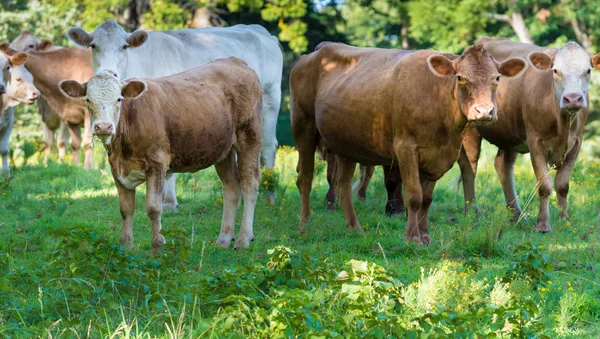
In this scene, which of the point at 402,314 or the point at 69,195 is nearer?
the point at 402,314

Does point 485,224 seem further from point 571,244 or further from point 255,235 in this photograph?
point 255,235

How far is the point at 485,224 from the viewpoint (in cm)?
880

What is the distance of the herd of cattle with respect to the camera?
7.79m

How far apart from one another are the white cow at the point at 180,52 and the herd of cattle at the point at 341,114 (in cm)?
3

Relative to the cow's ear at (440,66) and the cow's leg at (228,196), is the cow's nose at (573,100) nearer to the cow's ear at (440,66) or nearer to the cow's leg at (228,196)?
the cow's ear at (440,66)

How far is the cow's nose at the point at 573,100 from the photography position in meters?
9.36

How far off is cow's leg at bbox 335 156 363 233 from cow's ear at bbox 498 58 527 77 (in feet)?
7.18

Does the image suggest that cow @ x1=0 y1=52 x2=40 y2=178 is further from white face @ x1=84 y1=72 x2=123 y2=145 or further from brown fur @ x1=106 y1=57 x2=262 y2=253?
white face @ x1=84 y1=72 x2=123 y2=145

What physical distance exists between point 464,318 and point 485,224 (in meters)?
4.09

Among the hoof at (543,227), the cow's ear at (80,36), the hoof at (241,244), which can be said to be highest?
the cow's ear at (80,36)

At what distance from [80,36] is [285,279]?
5795mm

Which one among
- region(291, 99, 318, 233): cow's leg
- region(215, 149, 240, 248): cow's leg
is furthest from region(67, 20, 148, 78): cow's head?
region(291, 99, 318, 233): cow's leg

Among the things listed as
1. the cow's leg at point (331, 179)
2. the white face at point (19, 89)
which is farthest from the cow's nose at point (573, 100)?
the white face at point (19, 89)

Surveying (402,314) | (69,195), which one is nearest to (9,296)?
(402,314)
